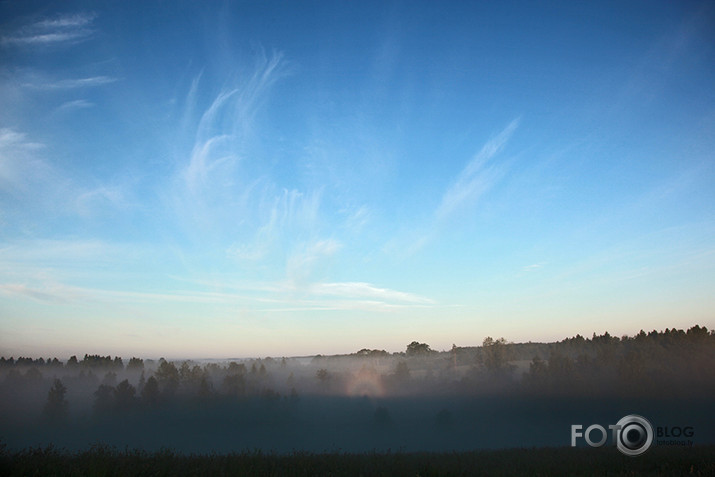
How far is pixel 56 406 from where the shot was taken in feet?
583

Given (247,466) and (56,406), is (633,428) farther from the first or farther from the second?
(56,406)

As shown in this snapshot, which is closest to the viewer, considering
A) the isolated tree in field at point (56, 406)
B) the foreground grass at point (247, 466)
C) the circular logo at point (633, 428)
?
the foreground grass at point (247, 466)

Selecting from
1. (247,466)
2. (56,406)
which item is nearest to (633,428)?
(247,466)

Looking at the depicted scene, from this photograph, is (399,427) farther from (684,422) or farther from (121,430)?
(121,430)

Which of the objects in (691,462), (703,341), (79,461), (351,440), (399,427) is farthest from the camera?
(703,341)

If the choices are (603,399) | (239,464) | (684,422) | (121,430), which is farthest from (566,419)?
(121,430)

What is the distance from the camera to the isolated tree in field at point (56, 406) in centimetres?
17588

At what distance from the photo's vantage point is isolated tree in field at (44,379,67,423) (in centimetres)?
17588

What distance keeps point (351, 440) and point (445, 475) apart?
16843cm

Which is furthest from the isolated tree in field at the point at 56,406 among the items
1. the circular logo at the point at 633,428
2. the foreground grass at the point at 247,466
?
the circular logo at the point at 633,428

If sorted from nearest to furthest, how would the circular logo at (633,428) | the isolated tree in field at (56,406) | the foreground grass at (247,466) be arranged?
1. the foreground grass at (247,466)
2. the circular logo at (633,428)
3. the isolated tree in field at (56,406)

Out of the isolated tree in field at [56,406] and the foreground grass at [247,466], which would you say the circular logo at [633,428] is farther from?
the isolated tree in field at [56,406]

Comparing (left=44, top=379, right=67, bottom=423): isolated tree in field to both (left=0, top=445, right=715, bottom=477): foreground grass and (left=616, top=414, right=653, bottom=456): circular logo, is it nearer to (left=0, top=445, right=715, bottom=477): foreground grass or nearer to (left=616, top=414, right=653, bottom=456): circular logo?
(left=0, top=445, right=715, bottom=477): foreground grass

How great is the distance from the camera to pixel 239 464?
13625 mm
